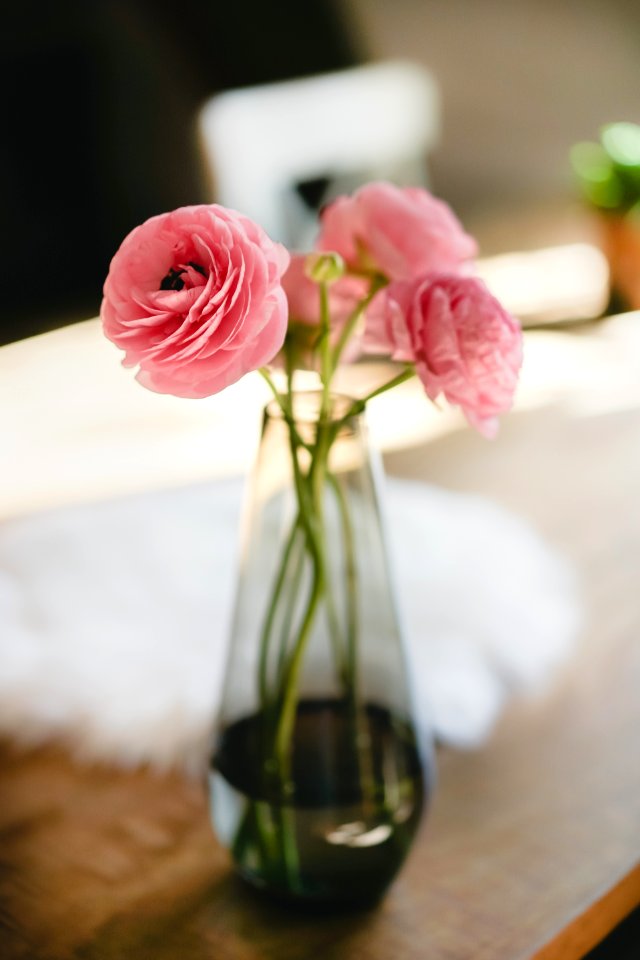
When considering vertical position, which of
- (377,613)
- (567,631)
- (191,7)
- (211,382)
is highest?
(191,7)

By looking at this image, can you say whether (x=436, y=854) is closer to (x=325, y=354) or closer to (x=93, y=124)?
(x=325, y=354)

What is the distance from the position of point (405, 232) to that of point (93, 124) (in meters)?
2.36

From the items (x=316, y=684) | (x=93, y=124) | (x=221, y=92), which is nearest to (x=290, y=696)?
(x=316, y=684)

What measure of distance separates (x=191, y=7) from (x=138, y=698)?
253 cm

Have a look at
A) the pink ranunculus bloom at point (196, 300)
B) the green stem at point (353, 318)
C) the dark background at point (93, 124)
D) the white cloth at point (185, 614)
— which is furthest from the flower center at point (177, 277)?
the dark background at point (93, 124)

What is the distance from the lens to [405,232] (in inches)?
17.8

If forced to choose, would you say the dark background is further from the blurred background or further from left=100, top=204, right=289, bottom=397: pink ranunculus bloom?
left=100, top=204, right=289, bottom=397: pink ranunculus bloom

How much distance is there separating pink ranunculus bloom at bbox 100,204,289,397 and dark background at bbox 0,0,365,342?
2.14m

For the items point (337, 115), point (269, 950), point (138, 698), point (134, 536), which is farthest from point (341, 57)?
point (269, 950)

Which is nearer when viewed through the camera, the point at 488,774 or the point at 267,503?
the point at 267,503

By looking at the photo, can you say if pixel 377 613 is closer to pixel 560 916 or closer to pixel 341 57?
pixel 560 916

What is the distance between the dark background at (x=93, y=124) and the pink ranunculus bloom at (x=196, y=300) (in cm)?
214

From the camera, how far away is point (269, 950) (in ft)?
1.54

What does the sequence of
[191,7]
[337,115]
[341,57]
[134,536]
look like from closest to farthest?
[134,536], [337,115], [191,7], [341,57]
